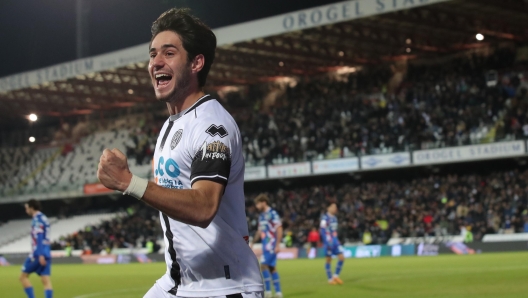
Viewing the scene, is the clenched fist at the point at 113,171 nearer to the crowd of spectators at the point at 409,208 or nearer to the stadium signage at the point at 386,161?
the crowd of spectators at the point at 409,208

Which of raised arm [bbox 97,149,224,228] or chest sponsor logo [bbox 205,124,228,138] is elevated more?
chest sponsor logo [bbox 205,124,228,138]

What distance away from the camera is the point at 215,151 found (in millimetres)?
3562

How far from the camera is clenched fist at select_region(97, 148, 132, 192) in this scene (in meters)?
3.28

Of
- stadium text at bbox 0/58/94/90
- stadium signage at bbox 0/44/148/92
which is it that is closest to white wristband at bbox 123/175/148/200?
stadium signage at bbox 0/44/148/92

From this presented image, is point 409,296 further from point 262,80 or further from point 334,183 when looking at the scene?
point 262,80

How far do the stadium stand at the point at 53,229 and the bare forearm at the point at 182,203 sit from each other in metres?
48.2

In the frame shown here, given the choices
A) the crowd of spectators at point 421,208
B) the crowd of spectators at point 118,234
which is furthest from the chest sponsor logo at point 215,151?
the crowd of spectators at point 118,234

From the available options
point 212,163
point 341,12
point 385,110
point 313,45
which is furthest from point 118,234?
point 212,163

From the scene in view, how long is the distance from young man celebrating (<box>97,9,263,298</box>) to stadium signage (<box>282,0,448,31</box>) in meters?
28.2


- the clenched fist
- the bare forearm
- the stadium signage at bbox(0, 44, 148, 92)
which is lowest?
the bare forearm

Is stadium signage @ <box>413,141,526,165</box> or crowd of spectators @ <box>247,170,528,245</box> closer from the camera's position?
crowd of spectators @ <box>247,170,528,245</box>

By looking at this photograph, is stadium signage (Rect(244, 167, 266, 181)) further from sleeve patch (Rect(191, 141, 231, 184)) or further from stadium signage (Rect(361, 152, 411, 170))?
sleeve patch (Rect(191, 141, 231, 184))

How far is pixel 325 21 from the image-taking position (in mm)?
33625

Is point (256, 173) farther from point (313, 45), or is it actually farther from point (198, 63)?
point (198, 63)
